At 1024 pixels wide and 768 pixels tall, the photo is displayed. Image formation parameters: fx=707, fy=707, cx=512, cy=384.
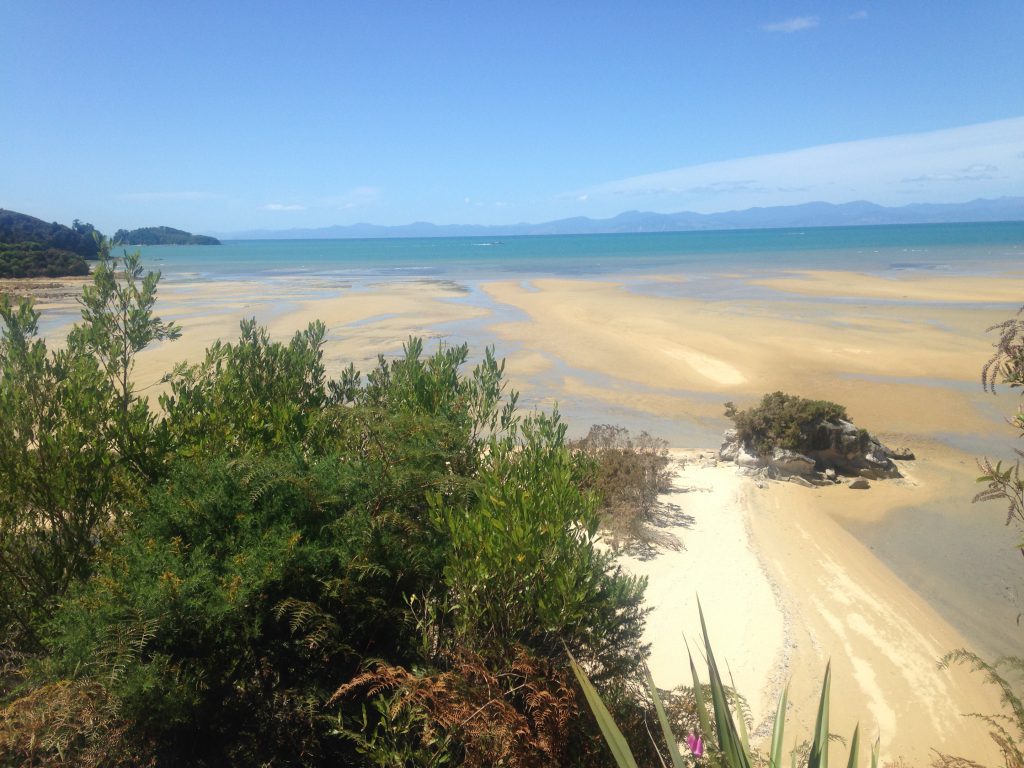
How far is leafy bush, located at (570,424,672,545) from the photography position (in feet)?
35.7

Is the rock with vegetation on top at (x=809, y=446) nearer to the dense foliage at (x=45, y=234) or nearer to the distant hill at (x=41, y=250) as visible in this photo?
the distant hill at (x=41, y=250)

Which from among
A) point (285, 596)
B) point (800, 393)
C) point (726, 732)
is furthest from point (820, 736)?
point (800, 393)

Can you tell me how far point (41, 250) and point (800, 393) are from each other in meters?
78.1

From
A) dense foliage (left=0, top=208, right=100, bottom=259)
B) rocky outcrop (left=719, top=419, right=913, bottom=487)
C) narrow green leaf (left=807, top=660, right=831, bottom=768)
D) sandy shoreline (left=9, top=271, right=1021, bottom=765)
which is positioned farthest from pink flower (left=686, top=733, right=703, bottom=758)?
dense foliage (left=0, top=208, right=100, bottom=259)

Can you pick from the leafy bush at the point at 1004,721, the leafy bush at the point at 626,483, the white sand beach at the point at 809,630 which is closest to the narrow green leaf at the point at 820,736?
the leafy bush at the point at 1004,721

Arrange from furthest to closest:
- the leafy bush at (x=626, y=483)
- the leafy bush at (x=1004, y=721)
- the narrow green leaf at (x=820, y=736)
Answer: the leafy bush at (x=626, y=483) → the leafy bush at (x=1004, y=721) → the narrow green leaf at (x=820, y=736)

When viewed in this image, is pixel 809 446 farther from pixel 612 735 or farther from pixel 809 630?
pixel 612 735

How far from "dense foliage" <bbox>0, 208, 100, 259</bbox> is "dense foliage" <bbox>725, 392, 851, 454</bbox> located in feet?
288

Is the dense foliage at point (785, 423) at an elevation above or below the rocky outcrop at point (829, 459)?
above

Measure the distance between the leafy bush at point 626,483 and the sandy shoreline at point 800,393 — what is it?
0.64 metres

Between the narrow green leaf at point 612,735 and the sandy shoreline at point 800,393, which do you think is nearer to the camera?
the narrow green leaf at point 612,735

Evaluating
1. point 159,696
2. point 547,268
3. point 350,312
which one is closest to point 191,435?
point 159,696

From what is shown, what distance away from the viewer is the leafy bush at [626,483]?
1088 cm

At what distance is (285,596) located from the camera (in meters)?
4.80
